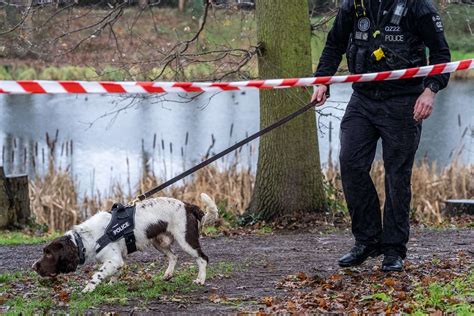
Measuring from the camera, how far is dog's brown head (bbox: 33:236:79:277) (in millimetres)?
6477

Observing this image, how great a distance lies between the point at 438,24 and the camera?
6582 mm

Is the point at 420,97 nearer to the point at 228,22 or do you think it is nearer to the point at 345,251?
Result: the point at 345,251

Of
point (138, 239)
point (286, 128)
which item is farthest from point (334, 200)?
point (138, 239)

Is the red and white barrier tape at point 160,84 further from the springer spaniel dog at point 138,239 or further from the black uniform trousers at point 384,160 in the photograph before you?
the springer spaniel dog at point 138,239

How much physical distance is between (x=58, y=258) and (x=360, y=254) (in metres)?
2.43

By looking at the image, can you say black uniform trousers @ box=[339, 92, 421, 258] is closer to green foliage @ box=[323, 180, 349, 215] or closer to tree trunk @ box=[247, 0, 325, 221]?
tree trunk @ box=[247, 0, 325, 221]

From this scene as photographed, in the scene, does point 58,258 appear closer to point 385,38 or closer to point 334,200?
point 385,38

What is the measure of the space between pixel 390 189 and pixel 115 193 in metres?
7.85

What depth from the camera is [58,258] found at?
6477 millimetres

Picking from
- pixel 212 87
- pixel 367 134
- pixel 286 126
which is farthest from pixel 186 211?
pixel 286 126

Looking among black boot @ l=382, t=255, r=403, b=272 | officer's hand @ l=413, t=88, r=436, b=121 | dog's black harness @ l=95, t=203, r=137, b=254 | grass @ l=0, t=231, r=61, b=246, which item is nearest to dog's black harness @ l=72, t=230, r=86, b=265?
dog's black harness @ l=95, t=203, r=137, b=254

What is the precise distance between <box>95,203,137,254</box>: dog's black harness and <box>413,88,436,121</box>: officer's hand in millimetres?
2303

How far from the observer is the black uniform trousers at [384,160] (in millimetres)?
6801

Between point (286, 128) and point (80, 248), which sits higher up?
point (286, 128)
